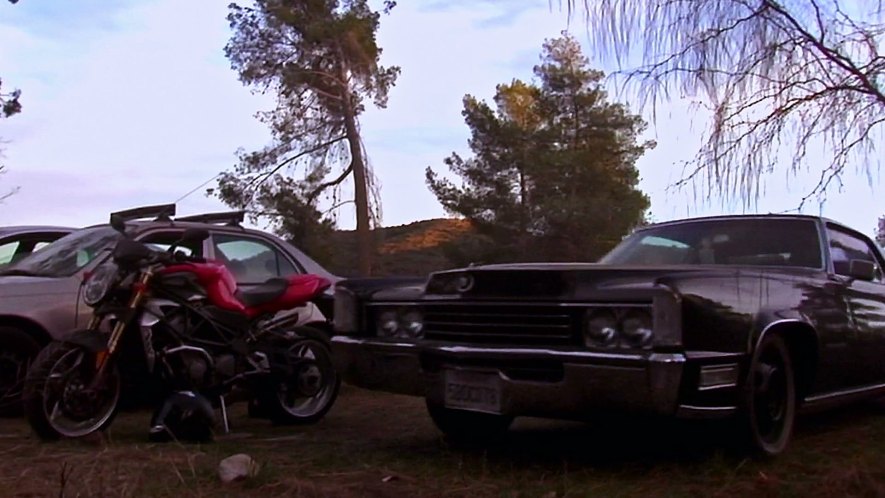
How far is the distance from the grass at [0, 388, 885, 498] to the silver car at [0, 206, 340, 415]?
0.56 m

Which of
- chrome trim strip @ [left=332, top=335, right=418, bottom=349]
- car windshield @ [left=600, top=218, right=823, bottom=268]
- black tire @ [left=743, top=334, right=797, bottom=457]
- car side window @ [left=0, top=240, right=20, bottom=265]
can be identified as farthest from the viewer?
car side window @ [left=0, top=240, right=20, bottom=265]

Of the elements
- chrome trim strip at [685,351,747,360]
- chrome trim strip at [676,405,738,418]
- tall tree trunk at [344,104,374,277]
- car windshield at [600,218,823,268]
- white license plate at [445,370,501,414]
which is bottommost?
chrome trim strip at [676,405,738,418]

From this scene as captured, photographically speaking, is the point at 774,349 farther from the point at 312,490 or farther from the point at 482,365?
the point at 312,490

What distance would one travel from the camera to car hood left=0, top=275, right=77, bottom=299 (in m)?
7.24

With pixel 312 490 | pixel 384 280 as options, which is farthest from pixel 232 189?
pixel 312 490

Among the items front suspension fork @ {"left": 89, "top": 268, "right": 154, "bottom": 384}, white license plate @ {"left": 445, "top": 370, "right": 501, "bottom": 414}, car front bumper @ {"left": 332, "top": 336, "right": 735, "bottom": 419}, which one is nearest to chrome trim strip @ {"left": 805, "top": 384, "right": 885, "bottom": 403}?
car front bumper @ {"left": 332, "top": 336, "right": 735, "bottom": 419}

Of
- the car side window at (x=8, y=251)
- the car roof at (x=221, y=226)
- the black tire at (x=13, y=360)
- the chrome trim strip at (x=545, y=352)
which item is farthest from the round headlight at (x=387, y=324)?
the car side window at (x=8, y=251)

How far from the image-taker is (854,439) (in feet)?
21.0

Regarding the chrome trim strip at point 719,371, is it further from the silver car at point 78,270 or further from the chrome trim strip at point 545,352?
the silver car at point 78,270

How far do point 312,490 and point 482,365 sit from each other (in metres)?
1.02

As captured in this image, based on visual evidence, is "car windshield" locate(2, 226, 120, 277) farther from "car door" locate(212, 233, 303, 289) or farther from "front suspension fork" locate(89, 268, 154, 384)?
"front suspension fork" locate(89, 268, 154, 384)

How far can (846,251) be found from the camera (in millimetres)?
7156

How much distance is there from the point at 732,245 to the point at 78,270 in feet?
14.8

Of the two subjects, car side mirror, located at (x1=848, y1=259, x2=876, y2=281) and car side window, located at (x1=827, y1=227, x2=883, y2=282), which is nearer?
car side mirror, located at (x1=848, y1=259, x2=876, y2=281)
